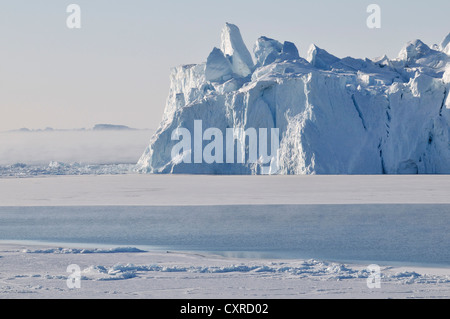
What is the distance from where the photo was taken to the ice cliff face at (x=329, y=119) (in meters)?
25.1

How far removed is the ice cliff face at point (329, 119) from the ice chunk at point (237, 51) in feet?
5.95

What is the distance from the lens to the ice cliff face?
2511 centimetres

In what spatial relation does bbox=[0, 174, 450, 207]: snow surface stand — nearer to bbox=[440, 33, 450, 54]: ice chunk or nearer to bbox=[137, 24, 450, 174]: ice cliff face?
bbox=[137, 24, 450, 174]: ice cliff face

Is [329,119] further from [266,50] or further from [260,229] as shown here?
[260,229]

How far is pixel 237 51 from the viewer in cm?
3123

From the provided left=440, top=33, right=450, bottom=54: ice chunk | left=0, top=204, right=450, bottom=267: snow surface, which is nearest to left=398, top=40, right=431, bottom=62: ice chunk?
left=440, top=33, right=450, bottom=54: ice chunk

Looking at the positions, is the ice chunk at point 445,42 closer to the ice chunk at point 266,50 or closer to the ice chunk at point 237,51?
the ice chunk at point 266,50

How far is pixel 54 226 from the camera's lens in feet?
42.4

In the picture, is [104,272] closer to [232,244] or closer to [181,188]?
[232,244]

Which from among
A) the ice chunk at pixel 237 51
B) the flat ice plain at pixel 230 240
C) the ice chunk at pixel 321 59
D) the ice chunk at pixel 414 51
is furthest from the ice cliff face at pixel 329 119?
the flat ice plain at pixel 230 240

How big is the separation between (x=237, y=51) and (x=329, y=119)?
24.3 feet

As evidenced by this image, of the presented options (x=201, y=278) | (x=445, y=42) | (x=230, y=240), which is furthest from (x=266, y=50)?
(x=201, y=278)
